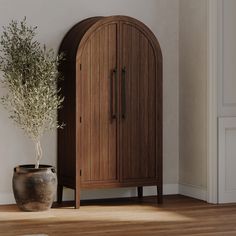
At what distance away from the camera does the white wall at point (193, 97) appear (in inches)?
265

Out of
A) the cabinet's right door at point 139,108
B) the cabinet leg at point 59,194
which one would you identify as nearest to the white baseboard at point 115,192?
the cabinet leg at point 59,194

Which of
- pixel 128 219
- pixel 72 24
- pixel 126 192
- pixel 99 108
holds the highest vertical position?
pixel 72 24

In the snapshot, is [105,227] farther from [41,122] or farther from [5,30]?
[5,30]

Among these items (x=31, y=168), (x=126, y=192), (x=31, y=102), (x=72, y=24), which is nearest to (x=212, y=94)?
(x=126, y=192)

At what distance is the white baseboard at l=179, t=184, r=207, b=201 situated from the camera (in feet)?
22.1

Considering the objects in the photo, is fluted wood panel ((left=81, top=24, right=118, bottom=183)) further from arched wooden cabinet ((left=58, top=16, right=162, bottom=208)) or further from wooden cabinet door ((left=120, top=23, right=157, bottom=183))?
wooden cabinet door ((left=120, top=23, right=157, bottom=183))

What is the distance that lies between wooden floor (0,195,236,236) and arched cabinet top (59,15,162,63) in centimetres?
137

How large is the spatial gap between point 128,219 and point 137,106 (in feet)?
3.98

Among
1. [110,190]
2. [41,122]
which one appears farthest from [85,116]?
[110,190]

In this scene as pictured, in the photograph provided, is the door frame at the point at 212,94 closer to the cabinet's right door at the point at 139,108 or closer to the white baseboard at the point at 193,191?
the white baseboard at the point at 193,191

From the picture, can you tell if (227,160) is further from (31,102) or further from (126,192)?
(31,102)

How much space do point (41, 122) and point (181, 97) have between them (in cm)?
166

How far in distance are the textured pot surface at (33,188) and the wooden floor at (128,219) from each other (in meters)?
0.09

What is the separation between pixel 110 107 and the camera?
251 inches
